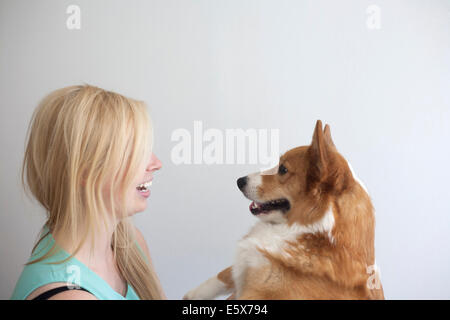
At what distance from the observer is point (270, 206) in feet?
3.62

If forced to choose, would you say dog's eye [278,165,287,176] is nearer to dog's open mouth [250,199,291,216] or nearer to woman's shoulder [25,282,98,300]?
dog's open mouth [250,199,291,216]

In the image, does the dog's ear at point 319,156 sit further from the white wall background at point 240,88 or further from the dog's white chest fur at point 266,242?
the white wall background at point 240,88

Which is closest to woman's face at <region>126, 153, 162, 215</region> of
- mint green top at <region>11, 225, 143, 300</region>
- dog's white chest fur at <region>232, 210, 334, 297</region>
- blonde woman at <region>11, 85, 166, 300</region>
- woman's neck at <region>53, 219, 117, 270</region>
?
blonde woman at <region>11, 85, 166, 300</region>

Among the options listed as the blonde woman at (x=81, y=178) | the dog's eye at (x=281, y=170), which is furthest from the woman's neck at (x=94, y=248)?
the dog's eye at (x=281, y=170)

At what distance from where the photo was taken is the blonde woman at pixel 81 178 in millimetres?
948

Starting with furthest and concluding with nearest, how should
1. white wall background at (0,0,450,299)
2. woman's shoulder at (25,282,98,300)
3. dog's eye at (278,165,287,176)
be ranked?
white wall background at (0,0,450,299) → dog's eye at (278,165,287,176) → woman's shoulder at (25,282,98,300)

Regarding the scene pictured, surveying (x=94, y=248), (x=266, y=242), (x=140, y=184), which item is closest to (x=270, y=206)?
(x=266, y=242)

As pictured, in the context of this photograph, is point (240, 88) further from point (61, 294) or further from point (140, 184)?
point (61, 294)

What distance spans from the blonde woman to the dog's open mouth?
36cm

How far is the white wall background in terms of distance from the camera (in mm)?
1545

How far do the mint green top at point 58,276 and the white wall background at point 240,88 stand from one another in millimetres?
612

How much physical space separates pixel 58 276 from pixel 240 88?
1.06 metres

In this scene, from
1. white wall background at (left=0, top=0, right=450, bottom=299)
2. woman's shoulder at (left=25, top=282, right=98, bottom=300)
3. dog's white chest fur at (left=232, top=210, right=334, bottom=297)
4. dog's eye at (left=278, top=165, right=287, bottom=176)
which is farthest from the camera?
white wall background at (left=0, top=0, right=450, bottom=299)
